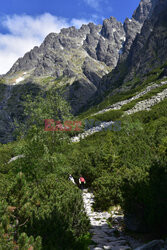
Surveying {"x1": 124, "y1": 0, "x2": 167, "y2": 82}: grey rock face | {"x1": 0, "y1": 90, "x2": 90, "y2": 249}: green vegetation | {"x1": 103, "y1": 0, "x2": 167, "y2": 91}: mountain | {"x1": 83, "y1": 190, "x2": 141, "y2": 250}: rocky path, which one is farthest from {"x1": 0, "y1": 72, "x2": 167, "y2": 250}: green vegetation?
{"x1": 124, "y1": 0, "x2": 167, "y2": 82}: grey rock face

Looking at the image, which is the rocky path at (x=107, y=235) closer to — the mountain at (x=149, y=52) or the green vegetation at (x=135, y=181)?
the green vegetation at (x=135, y=181)

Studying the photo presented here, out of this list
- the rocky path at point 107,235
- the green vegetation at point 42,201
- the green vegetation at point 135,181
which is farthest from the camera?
the rocky path at point 107,235

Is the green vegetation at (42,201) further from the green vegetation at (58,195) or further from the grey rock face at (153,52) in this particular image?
the grey rock face at (153,52)

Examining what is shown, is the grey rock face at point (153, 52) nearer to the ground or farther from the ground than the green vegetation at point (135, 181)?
farther from the ground

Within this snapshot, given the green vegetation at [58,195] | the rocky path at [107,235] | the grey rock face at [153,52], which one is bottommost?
the rocky path at [107,235]

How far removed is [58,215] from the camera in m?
5.38

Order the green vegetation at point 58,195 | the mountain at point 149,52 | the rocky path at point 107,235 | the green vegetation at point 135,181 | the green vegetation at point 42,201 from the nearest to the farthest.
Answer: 1. the green vegetation at point 42,201
2. the green vegetation at point 58,195
3. the green vegetation at point 135,181
4. the rocky path at point 107,235
5. the mountain at point 149,52

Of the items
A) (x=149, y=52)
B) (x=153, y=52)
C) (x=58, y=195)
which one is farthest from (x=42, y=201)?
(x=149, y=52)

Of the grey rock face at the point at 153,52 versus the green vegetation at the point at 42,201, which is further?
the grey rock face at the point at 153,52

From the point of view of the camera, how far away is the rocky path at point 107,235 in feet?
16.5

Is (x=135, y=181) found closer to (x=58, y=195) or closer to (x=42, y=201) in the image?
(x=58, y=195)

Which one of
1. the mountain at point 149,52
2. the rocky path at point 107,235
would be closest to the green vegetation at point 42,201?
the rocky path at point 107,235

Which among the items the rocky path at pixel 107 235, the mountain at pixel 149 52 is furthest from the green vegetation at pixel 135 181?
the mountain at pixel 149 52

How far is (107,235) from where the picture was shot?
5926mm
